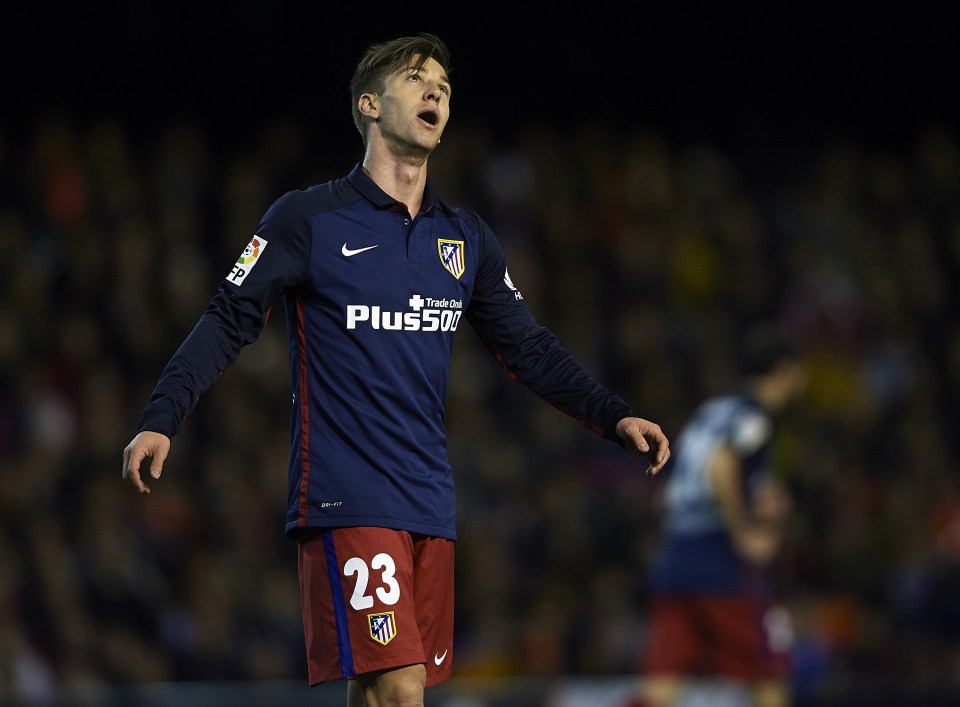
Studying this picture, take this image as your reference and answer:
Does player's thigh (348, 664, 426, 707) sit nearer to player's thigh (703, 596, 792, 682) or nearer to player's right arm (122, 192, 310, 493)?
player's right arm (122, 192, 310, 493)

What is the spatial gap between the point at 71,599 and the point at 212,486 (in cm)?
121

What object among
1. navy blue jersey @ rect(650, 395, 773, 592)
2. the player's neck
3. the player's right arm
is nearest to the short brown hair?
the player's neck

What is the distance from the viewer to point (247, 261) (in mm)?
3973

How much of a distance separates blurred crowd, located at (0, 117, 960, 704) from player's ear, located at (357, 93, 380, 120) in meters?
4.15

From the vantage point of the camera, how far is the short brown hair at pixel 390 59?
417 cm

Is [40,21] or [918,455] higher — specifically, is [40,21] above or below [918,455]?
above

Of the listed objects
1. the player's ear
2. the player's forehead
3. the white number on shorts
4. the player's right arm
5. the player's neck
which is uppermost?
the player's forehead

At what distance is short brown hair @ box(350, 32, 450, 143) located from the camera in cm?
417

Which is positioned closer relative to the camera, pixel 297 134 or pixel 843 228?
pixel 297 134

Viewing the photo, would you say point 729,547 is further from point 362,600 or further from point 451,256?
point 362,600

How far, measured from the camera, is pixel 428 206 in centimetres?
427

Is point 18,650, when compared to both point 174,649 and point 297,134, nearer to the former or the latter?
point 174,649

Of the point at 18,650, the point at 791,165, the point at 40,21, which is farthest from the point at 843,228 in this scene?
the point at 18,650

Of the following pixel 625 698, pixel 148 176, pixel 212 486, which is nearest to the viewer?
pixel 625 698
